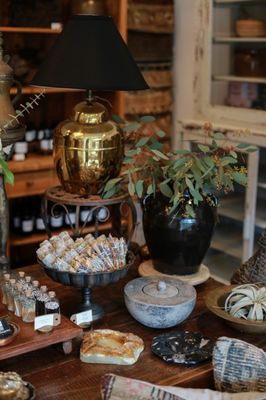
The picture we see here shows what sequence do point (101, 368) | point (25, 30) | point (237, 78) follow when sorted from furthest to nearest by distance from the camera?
point (237, 78) → point (25, 30) → point (101, 368)

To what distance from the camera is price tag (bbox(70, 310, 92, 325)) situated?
1.60 metres

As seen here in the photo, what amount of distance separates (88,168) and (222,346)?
802 mm

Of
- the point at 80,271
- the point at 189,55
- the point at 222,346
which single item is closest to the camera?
the point at 222,346

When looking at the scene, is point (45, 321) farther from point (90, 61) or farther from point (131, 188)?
point (90, 61)

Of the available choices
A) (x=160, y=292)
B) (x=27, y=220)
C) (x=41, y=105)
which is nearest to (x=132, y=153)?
(x=160, y=292)

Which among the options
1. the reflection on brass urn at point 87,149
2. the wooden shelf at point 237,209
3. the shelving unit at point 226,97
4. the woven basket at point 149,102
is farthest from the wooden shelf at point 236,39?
the reflection on brass urn at point 87,149

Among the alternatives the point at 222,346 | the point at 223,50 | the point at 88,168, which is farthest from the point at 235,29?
the point at 222,346

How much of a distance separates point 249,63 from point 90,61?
1620 millimetres

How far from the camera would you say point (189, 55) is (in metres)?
3.60

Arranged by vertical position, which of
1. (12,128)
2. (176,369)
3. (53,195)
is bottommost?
(176,369)

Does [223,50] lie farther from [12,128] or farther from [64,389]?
[64,389]

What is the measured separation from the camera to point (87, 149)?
187cm

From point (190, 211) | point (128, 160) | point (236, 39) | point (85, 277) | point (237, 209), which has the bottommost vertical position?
point (237, 209)

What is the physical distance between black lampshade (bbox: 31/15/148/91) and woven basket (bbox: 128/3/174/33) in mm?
1703
